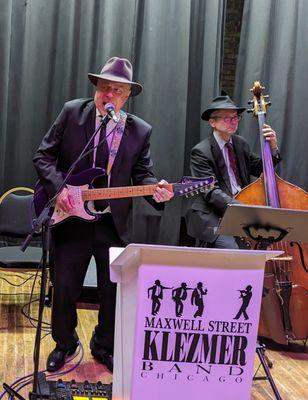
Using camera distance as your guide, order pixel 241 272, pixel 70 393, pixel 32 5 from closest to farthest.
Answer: pixel 241 272, pixel 70 393, pixel 32 5

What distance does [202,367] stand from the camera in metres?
1.72

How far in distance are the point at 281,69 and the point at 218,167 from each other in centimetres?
148

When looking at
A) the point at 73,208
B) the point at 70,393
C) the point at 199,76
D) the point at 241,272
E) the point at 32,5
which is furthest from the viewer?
the point at 199,76

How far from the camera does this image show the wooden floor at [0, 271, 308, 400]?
2896 millimetres

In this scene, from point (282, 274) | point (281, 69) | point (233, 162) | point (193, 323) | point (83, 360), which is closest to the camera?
point (193, 323)

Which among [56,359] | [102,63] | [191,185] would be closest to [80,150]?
[191,185]

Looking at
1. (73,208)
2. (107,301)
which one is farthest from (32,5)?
(107,301)

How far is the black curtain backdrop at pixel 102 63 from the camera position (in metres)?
4.62

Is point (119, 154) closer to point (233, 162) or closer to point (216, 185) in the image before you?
point (216, 185)

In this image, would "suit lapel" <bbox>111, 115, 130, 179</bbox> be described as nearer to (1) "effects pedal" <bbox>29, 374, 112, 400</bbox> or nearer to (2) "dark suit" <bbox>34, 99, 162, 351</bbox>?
(2) "dark suit" <bbox>34, 99, 162, 351</bbox>

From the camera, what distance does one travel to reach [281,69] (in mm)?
4840

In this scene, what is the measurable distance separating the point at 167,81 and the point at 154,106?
23 centimetres

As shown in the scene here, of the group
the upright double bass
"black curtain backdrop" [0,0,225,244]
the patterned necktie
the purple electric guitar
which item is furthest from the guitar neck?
"black curtain backdrop" [0,0,225,244]

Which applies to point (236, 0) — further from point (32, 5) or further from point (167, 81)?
point (32, 5)
